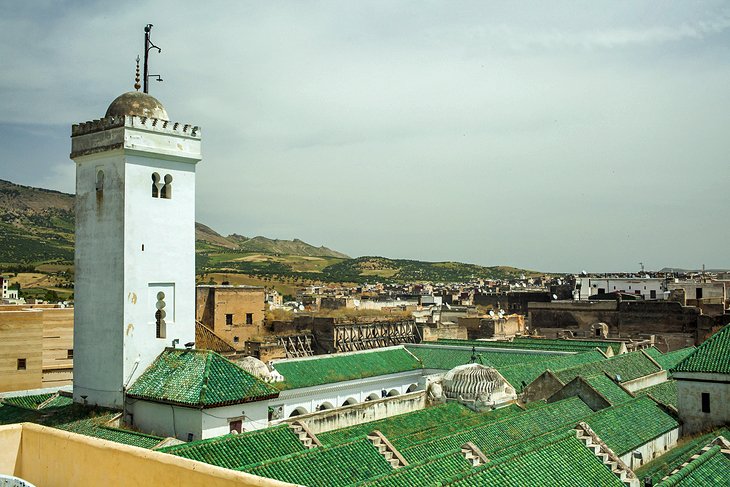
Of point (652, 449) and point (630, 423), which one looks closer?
point (652, 449)

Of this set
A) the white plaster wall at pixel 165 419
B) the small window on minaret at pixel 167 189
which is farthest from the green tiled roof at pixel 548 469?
the small window on minaret at pixel 167 189

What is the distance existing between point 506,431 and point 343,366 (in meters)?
13.6

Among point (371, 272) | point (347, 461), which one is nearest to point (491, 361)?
point (347, 461)

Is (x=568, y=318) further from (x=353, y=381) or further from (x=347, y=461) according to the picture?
(x=347, y=461)

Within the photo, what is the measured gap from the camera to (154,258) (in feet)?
57.6

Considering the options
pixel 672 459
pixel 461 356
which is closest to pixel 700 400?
pixel 672 459

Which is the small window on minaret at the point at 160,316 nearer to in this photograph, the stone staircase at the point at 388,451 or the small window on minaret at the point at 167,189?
the small window on minaret at the point at 167,189

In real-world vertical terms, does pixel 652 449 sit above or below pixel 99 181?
below

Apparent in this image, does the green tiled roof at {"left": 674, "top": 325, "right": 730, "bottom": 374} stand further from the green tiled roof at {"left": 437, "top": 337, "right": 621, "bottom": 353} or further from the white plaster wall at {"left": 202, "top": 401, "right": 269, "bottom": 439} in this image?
the green tiled roof at {"left": 437, "top": 337, "right": 621, "bottom": 353}

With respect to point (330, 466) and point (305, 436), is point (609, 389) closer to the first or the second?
point (305, 436)

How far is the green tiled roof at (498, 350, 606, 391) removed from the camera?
26.9 meters

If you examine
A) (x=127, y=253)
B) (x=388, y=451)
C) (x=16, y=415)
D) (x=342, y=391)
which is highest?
(x=127, y=253)

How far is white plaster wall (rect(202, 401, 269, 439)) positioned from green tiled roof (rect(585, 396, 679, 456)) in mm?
8458

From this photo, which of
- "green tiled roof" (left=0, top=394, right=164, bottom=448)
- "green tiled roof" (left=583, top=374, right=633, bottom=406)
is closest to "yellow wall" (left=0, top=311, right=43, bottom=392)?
"green tiled roof" (left=0, top=394, right=164, bottom=448)
